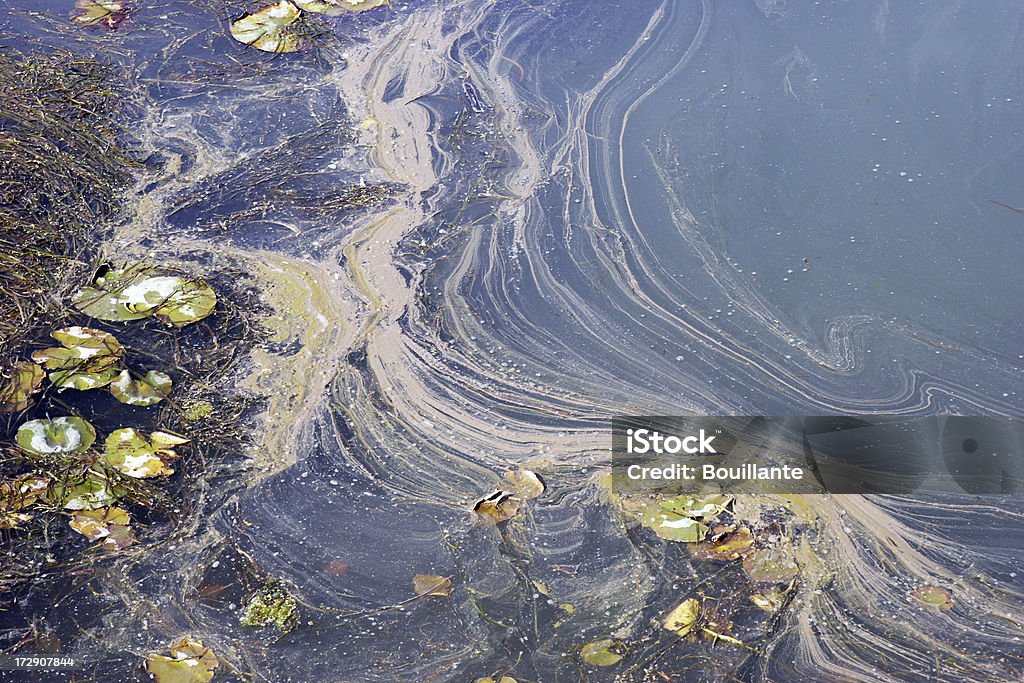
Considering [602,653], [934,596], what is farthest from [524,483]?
[934,596]

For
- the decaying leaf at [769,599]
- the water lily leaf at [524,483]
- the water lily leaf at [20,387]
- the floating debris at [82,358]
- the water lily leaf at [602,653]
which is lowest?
the water lily leaf at [20,387]

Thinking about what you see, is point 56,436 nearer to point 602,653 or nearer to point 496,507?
point 496,507

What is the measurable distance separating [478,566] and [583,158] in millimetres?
1565

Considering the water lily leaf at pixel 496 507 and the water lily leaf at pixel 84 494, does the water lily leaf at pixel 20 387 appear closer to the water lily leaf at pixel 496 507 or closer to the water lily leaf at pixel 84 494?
the water lily leaf at pixel 84 494

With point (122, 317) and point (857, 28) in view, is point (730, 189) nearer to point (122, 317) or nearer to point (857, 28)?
point (857, 28)

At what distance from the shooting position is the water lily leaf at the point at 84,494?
2193 millimetres

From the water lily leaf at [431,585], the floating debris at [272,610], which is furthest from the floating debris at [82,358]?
the water lily leaf at [431,585]

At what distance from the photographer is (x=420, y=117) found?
328 centimetres

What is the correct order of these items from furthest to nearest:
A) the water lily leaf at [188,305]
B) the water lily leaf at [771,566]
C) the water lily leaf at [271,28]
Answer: the water lily leaf at [271,28] → the water lily leaf at [188,305] → the water lily leaf at [771,566]

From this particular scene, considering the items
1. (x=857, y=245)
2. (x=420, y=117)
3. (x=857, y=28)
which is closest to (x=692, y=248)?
(x=857, y=245)

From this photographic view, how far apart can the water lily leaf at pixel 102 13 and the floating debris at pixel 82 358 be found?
5.72 ft

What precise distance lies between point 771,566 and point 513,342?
93 cm

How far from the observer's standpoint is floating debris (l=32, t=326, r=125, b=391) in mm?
2443

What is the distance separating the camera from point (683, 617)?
6.57 feet
